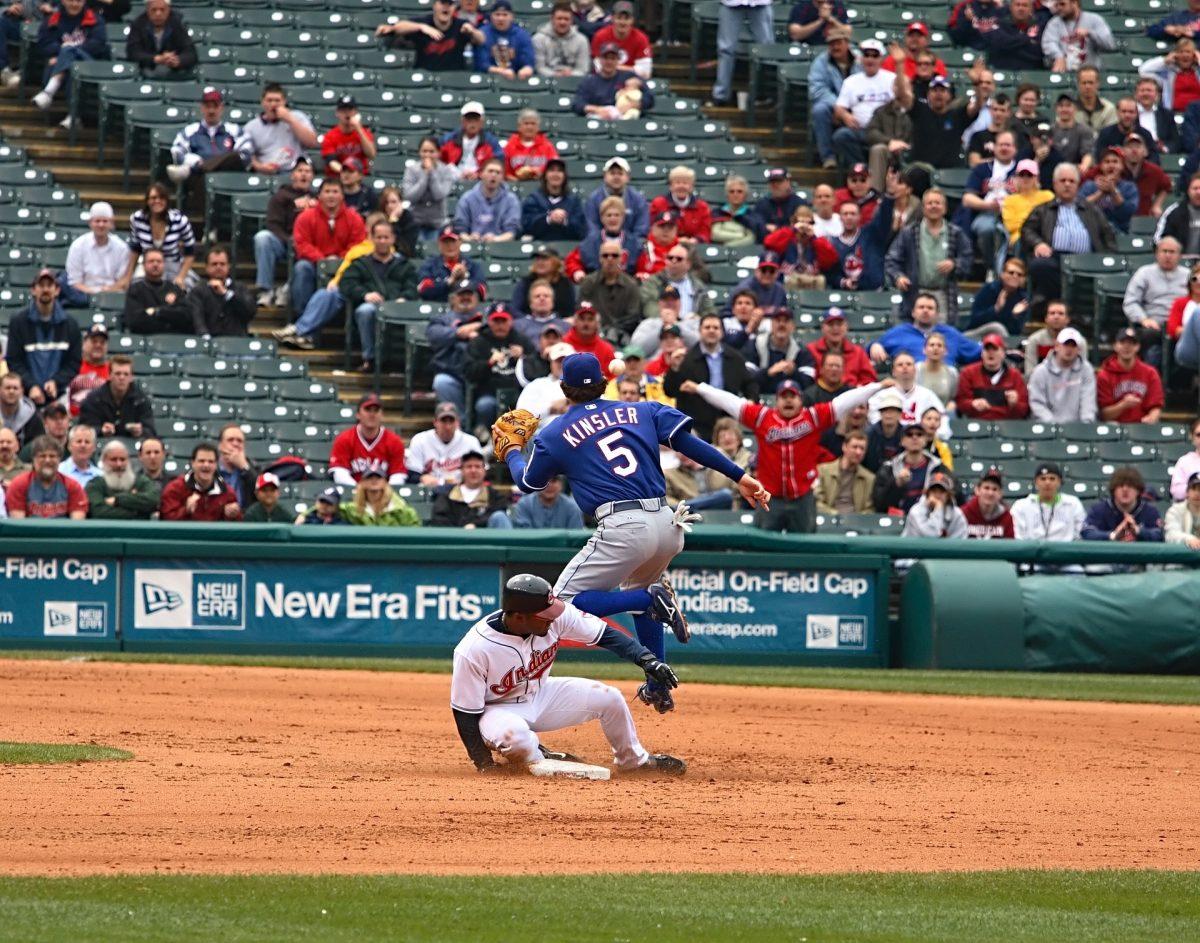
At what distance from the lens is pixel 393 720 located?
42.6ft

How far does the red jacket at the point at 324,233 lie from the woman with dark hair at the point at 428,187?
810mm

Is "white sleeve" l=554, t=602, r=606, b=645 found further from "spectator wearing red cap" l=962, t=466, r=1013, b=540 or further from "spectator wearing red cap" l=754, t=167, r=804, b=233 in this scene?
"spectator wearing red cap" l=754, t=167, r=804, b=233

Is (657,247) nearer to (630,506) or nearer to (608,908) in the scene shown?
(630,506)

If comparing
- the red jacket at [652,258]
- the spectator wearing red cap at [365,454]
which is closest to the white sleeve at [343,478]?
the spectator wearing red cap at [365,454]

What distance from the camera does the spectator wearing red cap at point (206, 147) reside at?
21547 millimetres

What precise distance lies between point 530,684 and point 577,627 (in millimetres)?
391

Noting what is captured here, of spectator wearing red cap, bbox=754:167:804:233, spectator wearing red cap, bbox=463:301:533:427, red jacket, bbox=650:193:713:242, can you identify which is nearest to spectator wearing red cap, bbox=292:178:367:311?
spectator wearing red cap, bbox=463:301:533:427

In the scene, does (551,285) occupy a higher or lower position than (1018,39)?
lower

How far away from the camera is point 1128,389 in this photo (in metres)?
20.3

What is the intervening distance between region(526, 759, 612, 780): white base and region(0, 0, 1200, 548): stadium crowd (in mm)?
6541

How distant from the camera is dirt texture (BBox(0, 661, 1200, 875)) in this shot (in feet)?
27.7

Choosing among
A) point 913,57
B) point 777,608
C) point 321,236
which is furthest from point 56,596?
point 913,57

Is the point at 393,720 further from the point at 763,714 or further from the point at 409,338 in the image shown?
the point at 409,338

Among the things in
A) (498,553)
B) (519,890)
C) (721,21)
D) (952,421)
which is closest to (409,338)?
(498,553)
